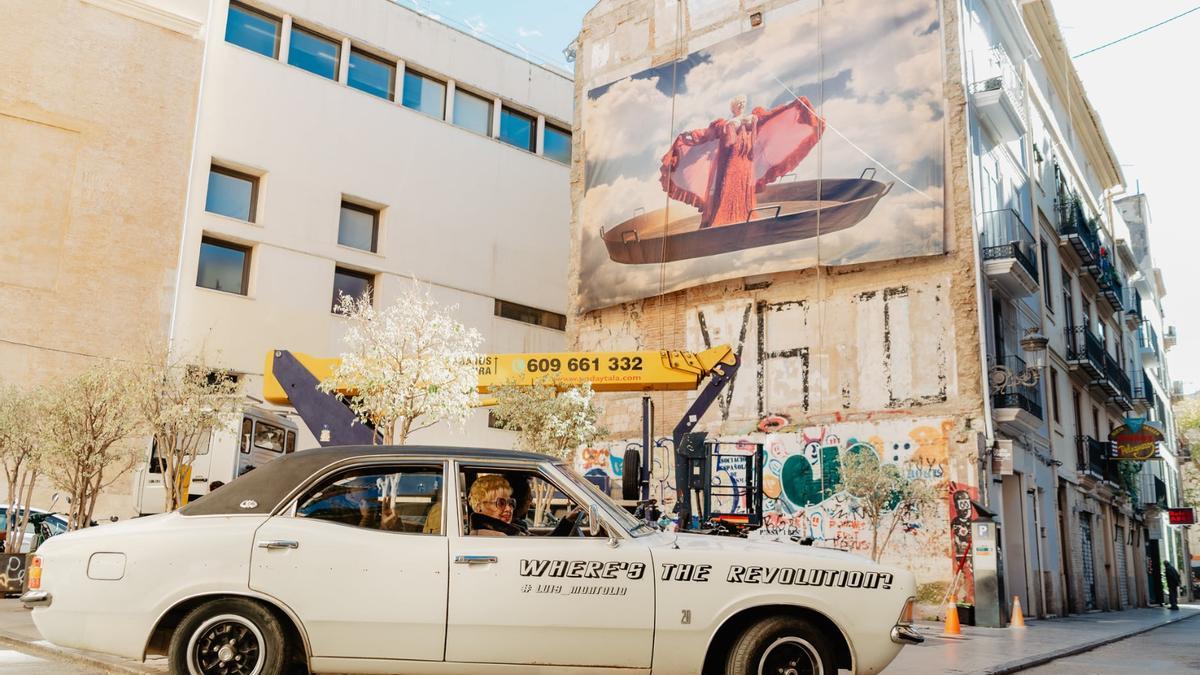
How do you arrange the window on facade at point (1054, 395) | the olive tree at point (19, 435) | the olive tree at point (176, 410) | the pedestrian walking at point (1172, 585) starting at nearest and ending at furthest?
the olive tree at point (176, 410), the olive tree at point (19, 435), the window on facade at point (1054, 395), the pedestrian walking at point (1172, 585)

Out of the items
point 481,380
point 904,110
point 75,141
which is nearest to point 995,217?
point 904,110

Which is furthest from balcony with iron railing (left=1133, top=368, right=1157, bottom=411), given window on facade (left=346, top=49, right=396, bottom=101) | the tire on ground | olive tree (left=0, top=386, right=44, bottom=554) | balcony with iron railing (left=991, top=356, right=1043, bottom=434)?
olive tree (left=0, top=386, right=44, bottom=554)

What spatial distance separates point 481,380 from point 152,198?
12.6m

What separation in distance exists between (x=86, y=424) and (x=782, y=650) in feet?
45.6

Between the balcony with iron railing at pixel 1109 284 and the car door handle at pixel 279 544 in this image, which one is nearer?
the car door handle at pixel 279 544

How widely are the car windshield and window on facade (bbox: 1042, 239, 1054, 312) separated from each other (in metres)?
22.9

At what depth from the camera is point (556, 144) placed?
35688mm

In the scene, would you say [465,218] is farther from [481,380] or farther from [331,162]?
[481,380]

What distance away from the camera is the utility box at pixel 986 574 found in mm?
16797

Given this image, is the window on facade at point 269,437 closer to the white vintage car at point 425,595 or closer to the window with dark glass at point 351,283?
the window with dark glass at point 351,283

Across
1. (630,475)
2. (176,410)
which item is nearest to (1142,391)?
(630,475)

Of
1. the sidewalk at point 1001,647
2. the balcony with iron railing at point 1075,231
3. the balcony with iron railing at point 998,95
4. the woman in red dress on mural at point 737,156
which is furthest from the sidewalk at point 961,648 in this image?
the balcony with iron railing at point 1075,231

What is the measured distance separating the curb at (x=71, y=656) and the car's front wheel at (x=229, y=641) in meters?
1.30

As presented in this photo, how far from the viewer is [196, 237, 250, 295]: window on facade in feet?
85.8
